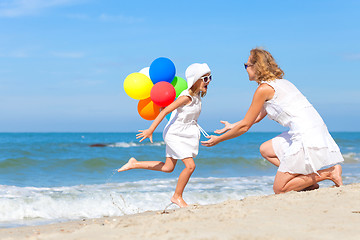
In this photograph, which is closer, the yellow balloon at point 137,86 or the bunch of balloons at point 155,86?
the bunch of balloons at point 155,86

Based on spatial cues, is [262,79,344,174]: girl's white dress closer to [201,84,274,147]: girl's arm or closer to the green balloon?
[201,84,274,147]: girl's arm

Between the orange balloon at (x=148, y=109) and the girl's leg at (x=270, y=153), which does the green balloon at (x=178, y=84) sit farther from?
the girl's leg at (x=270, y=153)

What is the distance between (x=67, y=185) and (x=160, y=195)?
2771mm

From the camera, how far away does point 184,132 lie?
5023mm

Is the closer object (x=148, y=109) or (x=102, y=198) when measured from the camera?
(x=148, y=109)

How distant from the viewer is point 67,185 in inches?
370

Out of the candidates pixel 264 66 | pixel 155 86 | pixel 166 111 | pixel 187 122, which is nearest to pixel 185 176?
pixel 187 122

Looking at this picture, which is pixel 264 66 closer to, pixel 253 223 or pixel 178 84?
pixel 178 84

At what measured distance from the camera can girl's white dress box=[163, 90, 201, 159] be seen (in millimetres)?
4988

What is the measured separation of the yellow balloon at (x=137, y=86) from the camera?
5.33 metres

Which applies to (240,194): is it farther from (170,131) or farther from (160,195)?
(170,131)

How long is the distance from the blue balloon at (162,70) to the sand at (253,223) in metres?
1.96

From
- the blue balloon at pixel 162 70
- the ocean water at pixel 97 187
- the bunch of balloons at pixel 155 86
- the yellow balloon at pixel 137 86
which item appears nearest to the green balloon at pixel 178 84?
the bunch of balloons at pixel 155 86

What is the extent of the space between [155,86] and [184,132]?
0.65 meters
